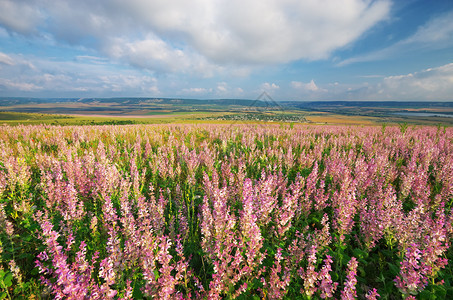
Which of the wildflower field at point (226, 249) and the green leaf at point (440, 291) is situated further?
the green leaf at point (440, 291)

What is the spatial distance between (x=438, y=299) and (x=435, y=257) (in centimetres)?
57

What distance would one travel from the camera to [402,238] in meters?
2.72

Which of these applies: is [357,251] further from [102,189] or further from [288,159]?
[102,189]

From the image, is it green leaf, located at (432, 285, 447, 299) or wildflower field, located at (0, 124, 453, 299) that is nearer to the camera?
wildflower field, located at (0, 124, 453, 299)

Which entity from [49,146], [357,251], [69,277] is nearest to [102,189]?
[69,277]

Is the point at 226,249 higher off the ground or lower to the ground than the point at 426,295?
higher

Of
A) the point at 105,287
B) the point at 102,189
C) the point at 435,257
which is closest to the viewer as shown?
the point at 105,287

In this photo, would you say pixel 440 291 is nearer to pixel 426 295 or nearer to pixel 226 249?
pixel 426 295

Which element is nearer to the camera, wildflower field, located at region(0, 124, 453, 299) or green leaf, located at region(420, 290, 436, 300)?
wildflower field, located at region(0, 124, 453, 299)

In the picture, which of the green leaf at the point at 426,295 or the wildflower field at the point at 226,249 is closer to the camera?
the wildflower field at the point at 226,249

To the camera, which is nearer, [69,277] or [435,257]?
[69,277]

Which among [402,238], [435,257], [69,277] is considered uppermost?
[69,277]

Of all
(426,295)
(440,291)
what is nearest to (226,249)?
(426,295)

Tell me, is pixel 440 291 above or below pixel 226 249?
below
